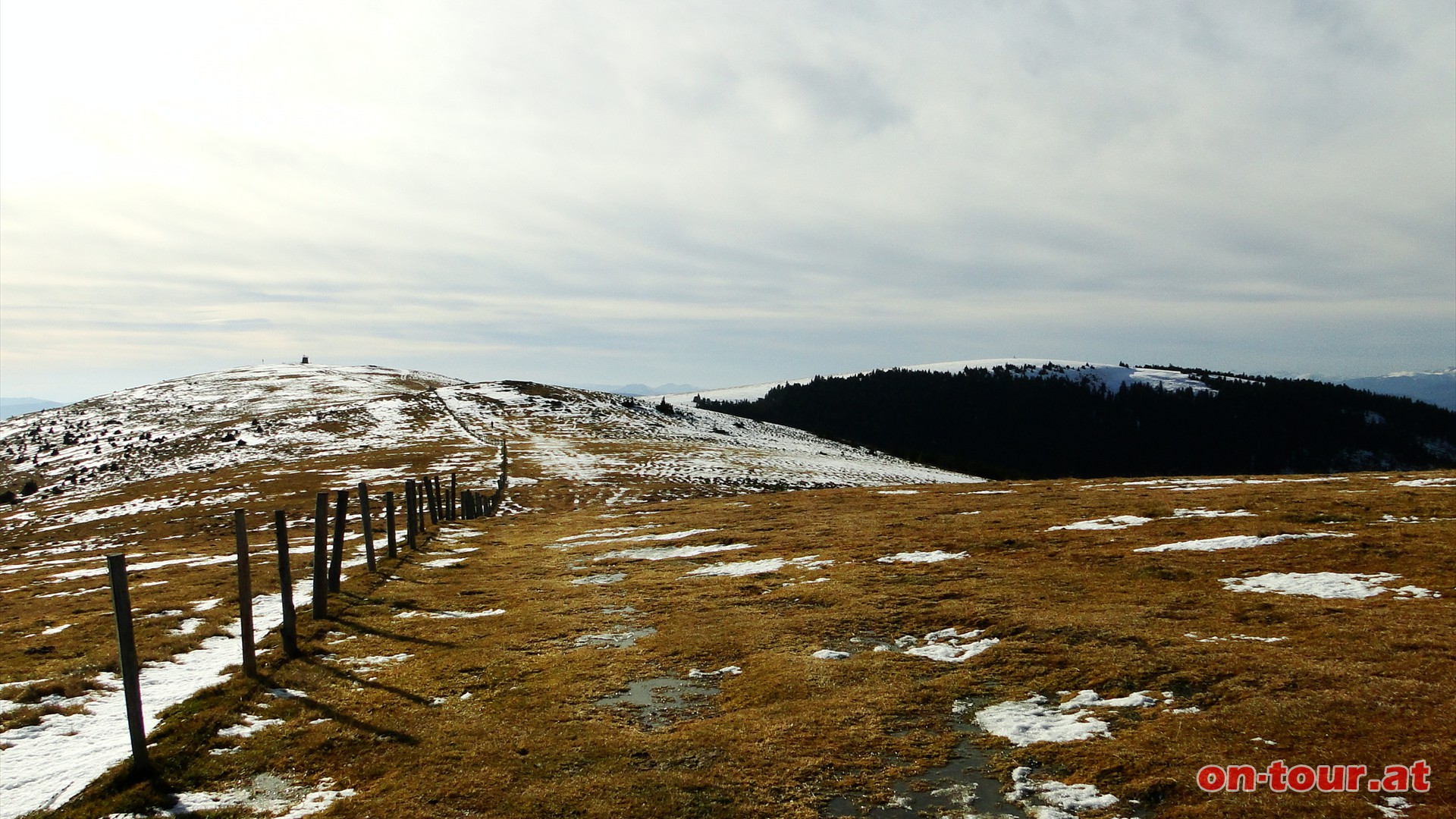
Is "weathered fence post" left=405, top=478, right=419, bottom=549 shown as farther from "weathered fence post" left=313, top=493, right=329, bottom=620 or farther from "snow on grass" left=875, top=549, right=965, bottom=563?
"snow on grass" left=875, top=549, right=965, bottom=563

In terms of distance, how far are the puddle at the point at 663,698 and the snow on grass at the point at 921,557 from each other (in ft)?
32.8

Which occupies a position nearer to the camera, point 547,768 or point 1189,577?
point 547,768

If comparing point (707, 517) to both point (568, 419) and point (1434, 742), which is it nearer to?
point (1434, 742)

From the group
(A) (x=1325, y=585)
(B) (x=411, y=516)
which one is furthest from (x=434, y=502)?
(A) (x=1325, y=585)

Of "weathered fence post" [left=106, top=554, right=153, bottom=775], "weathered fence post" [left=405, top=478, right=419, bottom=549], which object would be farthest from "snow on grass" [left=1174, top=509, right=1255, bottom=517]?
"weathered fence post" [left=405, top=478, right=419, bottom=549]

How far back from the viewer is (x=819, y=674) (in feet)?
38.0

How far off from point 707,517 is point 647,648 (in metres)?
19.4

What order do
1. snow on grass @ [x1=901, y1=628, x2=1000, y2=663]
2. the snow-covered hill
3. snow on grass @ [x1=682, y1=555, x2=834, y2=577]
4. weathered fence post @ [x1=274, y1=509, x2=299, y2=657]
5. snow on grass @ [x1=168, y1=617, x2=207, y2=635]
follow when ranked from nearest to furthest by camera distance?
snow on grass @ [x1=901, y1=628, x2=1000, y2=663], weathered fence post @ [x1=274, y1=509, x2=299, y2=657], snow on grass @ [x1=168, y1=617, x2=207, y2=635], snow on grass @ [x1=682, y1=555, x2=834, y2=577], the snow-covered hill

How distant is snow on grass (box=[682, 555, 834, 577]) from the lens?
20422 millimetres

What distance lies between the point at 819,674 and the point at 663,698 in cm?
254

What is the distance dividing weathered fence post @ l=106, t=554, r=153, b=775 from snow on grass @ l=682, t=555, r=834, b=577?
13051mm

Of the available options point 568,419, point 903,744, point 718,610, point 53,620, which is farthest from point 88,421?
point 903,744

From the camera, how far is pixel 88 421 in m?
99.6

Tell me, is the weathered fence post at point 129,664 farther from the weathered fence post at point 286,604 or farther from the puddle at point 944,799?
the puddle at point 944,799
